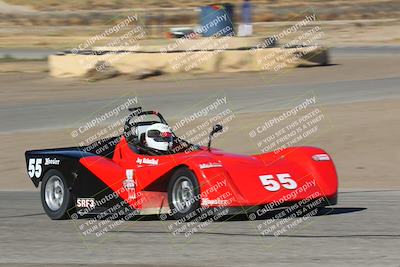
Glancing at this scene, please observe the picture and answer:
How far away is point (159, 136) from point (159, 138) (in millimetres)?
24

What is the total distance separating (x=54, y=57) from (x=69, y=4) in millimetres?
55799

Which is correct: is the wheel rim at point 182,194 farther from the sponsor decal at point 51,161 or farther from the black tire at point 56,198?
the sponsor decal at point 51,161

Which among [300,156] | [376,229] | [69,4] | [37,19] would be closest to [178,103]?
[300,156]

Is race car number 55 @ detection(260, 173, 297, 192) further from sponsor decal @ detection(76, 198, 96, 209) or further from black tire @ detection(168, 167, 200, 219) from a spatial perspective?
sponsor decal @ detection(76, 198, 96, 209)

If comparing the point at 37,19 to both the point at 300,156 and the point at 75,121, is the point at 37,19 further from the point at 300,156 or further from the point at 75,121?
the point at 300,156

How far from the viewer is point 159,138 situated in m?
12.0

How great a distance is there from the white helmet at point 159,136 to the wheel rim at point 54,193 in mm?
1201

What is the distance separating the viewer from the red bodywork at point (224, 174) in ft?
35.8

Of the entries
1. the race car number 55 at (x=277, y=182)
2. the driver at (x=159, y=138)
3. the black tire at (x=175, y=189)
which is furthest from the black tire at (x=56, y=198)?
the race car number 55 at (x=277, y=182)

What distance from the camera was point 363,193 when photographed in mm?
14617

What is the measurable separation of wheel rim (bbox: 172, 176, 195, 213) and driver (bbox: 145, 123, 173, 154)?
837 mm

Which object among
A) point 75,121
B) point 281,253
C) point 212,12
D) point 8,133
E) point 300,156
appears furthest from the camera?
point 212,12

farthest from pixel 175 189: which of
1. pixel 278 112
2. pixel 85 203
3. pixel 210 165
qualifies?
pixel 278 112

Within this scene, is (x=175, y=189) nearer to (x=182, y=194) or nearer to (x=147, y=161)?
(x=182, y=194)
